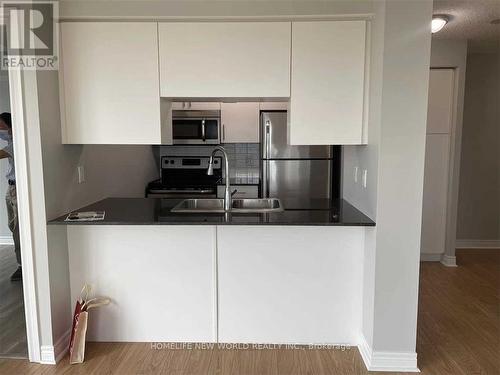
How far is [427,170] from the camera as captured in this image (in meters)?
4.04

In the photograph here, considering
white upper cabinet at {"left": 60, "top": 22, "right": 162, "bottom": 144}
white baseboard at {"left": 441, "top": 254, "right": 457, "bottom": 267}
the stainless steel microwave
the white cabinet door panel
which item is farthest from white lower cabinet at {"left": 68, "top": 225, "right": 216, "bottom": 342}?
white baseboard at {"left": 441, "top": 254, "right": 457, "bottom": 267}

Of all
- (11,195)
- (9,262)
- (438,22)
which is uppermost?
(438,22)

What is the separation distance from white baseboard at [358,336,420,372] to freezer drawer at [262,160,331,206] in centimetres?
215

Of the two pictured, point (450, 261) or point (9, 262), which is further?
point (450, 261)

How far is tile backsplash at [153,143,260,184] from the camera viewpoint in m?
4.73

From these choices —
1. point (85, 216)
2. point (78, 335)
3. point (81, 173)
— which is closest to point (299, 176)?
point (81, 173)

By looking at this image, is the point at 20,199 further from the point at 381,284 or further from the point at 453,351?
the point at 453,351

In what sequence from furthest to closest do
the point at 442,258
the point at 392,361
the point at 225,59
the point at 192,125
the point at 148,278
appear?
the point at 192,125
the point at 442,258
the point at 148,278
the point at 225,59
the point at 392,361

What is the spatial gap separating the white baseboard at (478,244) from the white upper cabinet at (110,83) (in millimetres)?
4144

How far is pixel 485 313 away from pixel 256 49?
266cm

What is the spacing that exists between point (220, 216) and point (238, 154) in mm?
2433

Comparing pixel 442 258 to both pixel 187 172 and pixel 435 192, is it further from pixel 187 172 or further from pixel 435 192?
Answer: pixel 187 172

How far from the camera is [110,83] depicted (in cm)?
232

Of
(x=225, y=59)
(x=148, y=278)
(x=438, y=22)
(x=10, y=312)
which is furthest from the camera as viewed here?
(x=438, y=22)
